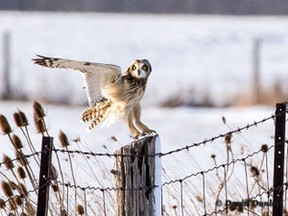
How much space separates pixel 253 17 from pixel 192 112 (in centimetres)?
1788

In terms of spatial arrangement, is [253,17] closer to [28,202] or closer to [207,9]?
[207,9]

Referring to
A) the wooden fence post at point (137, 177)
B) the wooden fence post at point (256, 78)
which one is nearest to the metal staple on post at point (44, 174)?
the wooden fence post at point (137, 177)

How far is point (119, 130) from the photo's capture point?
1523 cm

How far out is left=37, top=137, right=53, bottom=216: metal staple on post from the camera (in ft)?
17.2

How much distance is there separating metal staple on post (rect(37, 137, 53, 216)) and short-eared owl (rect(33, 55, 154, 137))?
1.59 m

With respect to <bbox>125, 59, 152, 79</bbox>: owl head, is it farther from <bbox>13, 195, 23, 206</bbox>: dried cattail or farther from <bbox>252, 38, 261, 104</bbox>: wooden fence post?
<bbox>252, 38, 261, 104</bbox>: wooden fence post

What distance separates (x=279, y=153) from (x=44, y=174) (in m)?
1.42

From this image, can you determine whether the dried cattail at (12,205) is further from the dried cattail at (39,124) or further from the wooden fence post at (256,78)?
the wooden fence post at (256,78)

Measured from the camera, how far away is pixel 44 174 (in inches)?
208

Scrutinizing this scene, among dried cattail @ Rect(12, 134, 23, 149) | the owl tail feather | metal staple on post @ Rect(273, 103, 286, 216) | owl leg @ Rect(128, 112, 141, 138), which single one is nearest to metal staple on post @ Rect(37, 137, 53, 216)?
dried cattail @ Rect(12, 134, 23, 149)

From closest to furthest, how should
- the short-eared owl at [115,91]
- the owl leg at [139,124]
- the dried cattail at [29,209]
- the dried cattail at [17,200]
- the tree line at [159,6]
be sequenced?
1. the dried cattail at [17,200]
2. the dried cattail at [29,209]
3. the owl leg at [139,124]
4. the short-eared owl at [115,91]
5. the tree line at [159,6]

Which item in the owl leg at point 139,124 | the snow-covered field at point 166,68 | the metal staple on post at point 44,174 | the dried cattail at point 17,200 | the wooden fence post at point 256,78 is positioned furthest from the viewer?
the wooden fence post at point 256,78

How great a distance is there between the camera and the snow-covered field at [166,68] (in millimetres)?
12943

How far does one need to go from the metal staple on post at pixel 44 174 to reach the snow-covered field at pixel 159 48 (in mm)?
13271
